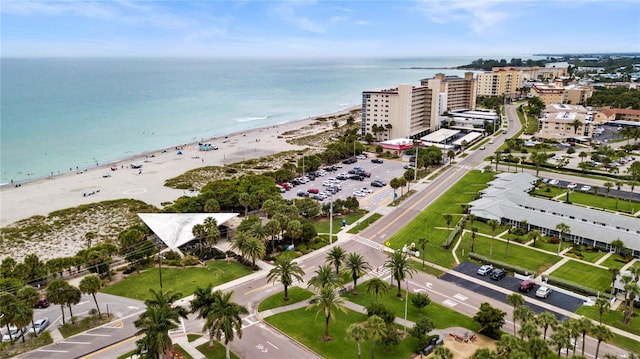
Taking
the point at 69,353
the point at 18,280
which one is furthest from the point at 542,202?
the point at 18,280

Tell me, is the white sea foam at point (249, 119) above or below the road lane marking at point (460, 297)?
above

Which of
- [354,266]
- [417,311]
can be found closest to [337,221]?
[354,266]

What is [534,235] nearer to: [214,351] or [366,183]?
[366,183]

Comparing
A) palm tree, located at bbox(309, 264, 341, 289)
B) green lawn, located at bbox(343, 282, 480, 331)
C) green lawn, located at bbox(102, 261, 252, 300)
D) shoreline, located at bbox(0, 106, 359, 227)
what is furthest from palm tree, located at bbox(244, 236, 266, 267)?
shoreline, located at bbox(0, 106, 359, 227)

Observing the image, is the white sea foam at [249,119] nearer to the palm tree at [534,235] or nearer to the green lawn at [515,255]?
the green lawn at [515,255]

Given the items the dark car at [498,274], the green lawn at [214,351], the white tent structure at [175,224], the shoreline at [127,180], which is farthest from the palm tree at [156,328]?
the shoreline at [127,180]
